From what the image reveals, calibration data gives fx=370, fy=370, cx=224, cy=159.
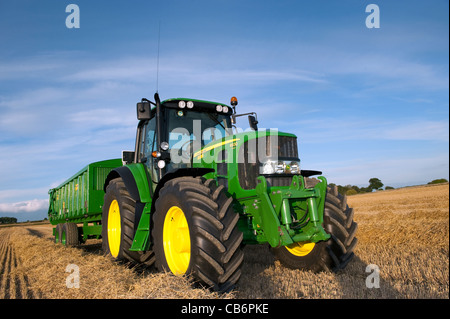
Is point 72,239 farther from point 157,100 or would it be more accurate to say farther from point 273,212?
point 273,212

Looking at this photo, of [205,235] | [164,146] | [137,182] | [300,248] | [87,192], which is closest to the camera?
[205,235]

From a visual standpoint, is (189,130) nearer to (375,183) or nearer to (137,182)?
(137,182)

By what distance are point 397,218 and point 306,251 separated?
6718 mm

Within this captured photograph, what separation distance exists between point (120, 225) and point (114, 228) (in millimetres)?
639

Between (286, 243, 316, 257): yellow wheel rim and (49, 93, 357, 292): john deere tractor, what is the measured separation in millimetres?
16

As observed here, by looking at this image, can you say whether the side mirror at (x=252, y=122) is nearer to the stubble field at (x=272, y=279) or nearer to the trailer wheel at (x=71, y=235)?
the stubble field at (x=272, y=279)

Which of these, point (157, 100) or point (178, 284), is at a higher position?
point (157, 100)

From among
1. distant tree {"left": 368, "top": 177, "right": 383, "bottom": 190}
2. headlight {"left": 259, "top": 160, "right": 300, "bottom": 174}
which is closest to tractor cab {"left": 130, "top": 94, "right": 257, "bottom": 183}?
headlight {"left": 259, "top": 160, "right": 300, "bottom": 174}

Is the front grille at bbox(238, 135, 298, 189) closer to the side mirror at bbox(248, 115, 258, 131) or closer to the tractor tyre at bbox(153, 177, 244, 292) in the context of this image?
the tractor tyre at bbox(153, 177, 244, 292)

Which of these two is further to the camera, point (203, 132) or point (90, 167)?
point (90, 167)

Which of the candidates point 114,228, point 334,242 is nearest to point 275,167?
point 334,242

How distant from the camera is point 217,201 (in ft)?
14.4
